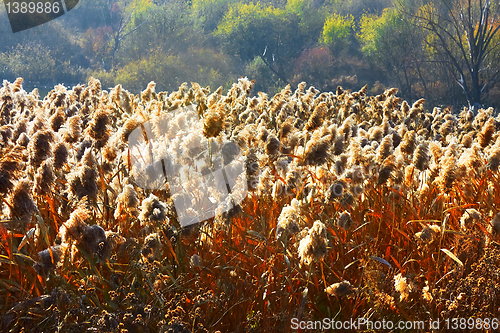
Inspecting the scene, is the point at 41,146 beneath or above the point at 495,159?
above

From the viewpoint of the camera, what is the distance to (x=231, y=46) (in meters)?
35.9

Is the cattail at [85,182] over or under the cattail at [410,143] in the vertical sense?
over

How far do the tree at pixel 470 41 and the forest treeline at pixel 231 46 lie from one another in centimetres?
116

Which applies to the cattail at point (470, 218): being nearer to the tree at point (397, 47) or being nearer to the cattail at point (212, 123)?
the cattail at point (212, 123)

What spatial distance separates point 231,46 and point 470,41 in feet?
72.8

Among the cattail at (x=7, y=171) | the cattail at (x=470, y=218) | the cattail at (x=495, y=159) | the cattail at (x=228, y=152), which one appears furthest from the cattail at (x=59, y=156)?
the cattail at (x=495, y=159)

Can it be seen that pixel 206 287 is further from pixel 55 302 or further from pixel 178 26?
pixel 178 26

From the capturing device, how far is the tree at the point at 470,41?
55.6ft

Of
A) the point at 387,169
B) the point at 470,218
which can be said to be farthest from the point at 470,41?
the point at 470,218

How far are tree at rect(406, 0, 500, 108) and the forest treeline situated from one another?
1155 millimetres

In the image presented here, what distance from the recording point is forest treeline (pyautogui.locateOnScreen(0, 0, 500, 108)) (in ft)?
97.4

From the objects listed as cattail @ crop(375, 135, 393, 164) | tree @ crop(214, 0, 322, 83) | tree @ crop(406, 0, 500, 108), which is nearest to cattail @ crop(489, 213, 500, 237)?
cattail @ crop(375, 135, 393, 164)

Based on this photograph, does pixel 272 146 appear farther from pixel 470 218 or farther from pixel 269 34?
pixel 269 34

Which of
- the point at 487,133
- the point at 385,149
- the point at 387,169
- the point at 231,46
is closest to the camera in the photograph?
the point at 387,169
